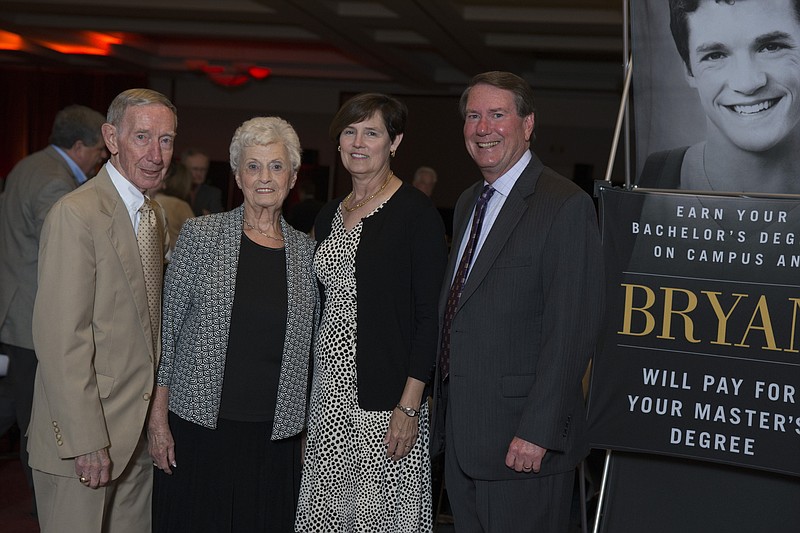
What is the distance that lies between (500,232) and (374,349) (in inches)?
21.8

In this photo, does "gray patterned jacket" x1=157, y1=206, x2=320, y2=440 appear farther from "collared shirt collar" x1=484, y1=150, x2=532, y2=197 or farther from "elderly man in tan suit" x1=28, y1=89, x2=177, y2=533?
"collared shirt collar" x1=484, y1=150, x2=532, y2=197

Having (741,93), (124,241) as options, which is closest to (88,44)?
(124,241)

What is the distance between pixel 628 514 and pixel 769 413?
0.74 m

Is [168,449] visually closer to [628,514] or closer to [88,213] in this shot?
[88,213]

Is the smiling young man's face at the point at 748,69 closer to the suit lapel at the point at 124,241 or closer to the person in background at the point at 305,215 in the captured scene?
the suit lapel at the point at 124,241

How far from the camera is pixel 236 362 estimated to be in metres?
2.85

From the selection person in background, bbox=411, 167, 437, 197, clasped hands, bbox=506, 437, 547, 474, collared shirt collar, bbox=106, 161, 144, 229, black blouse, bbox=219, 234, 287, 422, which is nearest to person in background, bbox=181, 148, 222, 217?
person in background, bbox=411, 167, 437, 197

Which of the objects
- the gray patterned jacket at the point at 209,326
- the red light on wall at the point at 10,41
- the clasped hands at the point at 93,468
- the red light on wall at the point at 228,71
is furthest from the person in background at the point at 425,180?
the clasped hands at the point at 93,468

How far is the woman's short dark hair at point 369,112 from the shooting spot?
113 inches

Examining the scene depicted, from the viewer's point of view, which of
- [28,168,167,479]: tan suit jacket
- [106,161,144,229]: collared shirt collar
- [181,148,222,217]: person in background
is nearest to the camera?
[28,168,167,479]: tan suit jacket

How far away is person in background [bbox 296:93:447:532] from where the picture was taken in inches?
111

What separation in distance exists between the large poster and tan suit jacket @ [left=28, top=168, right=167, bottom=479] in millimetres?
1559

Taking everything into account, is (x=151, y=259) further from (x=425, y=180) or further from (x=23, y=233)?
(x=425, y=180)

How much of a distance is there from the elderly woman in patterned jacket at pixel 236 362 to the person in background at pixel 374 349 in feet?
0.34
